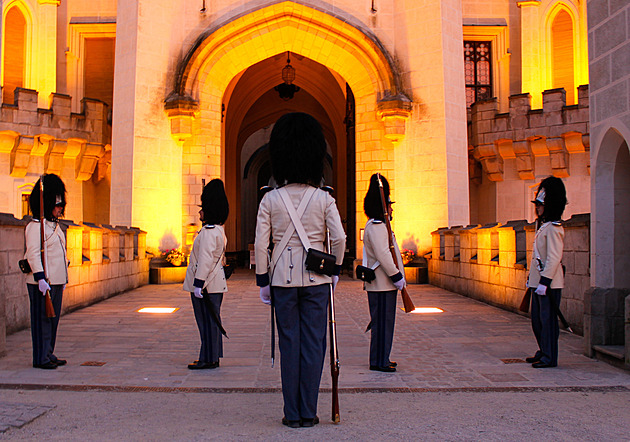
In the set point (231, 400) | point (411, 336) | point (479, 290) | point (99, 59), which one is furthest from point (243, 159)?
point (231, 400)

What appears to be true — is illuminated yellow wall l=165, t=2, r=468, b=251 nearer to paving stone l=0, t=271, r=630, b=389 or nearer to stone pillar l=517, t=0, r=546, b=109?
stone pillar l=517, t=0, r=546, b=109

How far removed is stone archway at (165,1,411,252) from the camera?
1435 cm

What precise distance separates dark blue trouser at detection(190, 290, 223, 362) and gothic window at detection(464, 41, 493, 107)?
14106mm

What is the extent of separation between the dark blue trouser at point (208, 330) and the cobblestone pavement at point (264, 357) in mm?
150

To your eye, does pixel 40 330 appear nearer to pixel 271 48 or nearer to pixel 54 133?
pixel 54 133

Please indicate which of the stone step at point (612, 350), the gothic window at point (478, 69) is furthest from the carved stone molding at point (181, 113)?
the stone step at point (612, 350)

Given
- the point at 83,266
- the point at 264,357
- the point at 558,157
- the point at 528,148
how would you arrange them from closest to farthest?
the point at 264,357 → the point at 83,266 → the point at 558,157 → the point at 528,148

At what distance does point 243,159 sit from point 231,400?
85.7 ft

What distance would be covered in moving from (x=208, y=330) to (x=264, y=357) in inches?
27.4

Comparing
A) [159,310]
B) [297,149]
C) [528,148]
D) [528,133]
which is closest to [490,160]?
[528,148]

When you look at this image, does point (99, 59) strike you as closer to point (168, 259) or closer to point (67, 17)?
point (67, 17)

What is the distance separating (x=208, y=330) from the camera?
213 inches

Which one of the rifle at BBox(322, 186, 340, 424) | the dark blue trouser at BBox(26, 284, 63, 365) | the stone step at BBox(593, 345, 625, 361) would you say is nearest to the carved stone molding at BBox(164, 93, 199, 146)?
the dark blue trouser at BBox(26, 284, 63, 365)

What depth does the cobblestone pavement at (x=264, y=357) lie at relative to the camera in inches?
184
